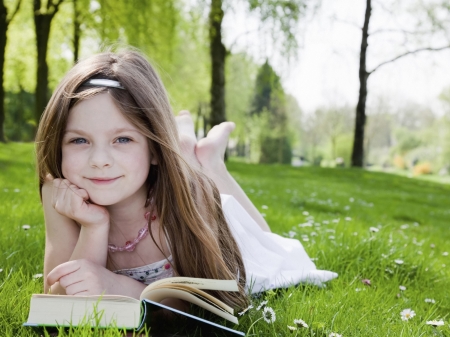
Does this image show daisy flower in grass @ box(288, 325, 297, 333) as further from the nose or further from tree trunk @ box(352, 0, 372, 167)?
tree trunk @ box(352, 0, 372, 167)

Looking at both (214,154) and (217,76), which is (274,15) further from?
(214,154)

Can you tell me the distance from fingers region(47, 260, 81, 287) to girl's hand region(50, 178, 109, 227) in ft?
0.58

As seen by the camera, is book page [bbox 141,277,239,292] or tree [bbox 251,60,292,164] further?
tree [bbox 251,60,292,164]

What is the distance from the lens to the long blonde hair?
1.85m

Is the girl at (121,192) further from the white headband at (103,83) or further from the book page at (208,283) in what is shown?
the book page at (208,283)

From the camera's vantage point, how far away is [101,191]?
1.81m

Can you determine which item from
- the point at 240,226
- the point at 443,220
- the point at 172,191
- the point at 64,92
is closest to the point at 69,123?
the point at 64,92

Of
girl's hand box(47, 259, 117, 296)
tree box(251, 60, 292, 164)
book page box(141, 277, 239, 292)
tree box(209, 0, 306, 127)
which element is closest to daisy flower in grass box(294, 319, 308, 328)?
book page box(141, 277, 239, 292)

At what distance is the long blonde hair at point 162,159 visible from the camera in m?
1.85

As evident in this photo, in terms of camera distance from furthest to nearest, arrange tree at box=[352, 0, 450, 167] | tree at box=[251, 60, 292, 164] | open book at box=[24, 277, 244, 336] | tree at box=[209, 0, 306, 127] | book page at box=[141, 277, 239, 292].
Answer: tree at box=[251, 60, 292, 164], tree at box=[352, 0, 450, 167], tree at box=[209, 0, 306, 127], book page at box=[141, 277, 239, 292], open book at box=[24, 277, 244, 336]

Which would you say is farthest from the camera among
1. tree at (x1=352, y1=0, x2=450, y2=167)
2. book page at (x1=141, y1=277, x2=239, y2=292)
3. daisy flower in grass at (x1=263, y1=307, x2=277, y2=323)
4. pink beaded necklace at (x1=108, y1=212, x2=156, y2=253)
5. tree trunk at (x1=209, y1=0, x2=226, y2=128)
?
tree at (x1=352, y1=0, x2=450, y2=167)

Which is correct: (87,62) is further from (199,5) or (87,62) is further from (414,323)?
(199,5)

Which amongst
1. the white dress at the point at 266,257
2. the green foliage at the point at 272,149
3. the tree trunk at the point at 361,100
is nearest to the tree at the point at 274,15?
the tree trunk at the point at 361,100

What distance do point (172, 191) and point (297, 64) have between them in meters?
9.87
